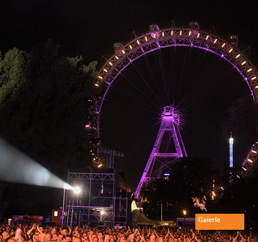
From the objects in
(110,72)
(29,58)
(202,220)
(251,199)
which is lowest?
(202,220)

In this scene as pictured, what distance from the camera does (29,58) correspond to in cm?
2678

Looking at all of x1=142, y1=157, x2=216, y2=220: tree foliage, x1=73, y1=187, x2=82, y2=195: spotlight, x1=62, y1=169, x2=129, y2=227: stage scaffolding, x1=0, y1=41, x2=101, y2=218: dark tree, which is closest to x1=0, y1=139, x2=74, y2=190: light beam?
x1=0, y1=41, x2=101, y2=218: dark tree

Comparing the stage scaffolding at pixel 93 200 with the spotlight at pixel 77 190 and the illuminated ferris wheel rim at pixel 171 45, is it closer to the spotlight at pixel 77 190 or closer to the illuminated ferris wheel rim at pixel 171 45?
the spotlight at pixel 77 190

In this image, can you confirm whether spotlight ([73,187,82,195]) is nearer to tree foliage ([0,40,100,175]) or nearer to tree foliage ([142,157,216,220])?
tree foliage ([0,40,100,175])

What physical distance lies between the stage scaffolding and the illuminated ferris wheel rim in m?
7.19

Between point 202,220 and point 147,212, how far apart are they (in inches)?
1252

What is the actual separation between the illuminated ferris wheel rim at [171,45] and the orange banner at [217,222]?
16.6 m

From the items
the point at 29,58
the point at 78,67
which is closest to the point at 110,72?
the point at 78,67

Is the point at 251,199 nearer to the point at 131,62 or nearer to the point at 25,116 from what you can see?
the point at 131,62

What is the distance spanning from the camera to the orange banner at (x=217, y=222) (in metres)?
19.1

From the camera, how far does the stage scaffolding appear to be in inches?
1073

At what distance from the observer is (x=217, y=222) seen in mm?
19125

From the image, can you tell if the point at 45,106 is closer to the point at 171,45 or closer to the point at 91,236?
the point at 91,236

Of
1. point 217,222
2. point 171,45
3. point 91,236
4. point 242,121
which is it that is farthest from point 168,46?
point 91,236
